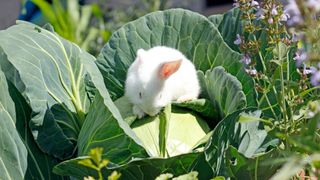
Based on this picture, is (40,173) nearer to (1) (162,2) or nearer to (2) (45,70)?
(2) (45,70)

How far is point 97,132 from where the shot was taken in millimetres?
1518

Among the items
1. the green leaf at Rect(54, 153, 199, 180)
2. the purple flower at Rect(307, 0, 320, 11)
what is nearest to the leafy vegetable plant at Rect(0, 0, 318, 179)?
the green leaf at Rect(54, 153, 199, 180)

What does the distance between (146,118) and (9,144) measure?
32 cm

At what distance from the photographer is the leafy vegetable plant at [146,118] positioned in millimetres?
1407

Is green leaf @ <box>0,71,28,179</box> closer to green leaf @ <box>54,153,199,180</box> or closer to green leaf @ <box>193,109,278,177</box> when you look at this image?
green leaf @ <box>54,153,199,180</box>

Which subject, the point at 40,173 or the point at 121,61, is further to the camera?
the point at 121,61

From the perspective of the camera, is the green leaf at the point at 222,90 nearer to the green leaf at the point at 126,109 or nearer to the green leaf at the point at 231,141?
the green leaf at the point at 231,141

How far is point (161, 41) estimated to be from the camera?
1.90 meters

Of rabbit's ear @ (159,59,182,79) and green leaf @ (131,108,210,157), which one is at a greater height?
rabbit's ear @ (159,59,182,79)

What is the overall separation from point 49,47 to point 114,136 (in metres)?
0.41

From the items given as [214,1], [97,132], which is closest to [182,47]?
[97,132]

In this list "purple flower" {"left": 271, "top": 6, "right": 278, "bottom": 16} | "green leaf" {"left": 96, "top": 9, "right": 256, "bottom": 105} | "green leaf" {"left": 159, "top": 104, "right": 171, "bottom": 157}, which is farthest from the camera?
"green leaf" {"left": 96, "top": 9, "right": 256, "bottom": 105}

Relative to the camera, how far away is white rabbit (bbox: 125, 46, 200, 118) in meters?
1.64

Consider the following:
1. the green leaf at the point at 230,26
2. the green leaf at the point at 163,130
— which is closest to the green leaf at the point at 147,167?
the green leaf at the point at 163,130
